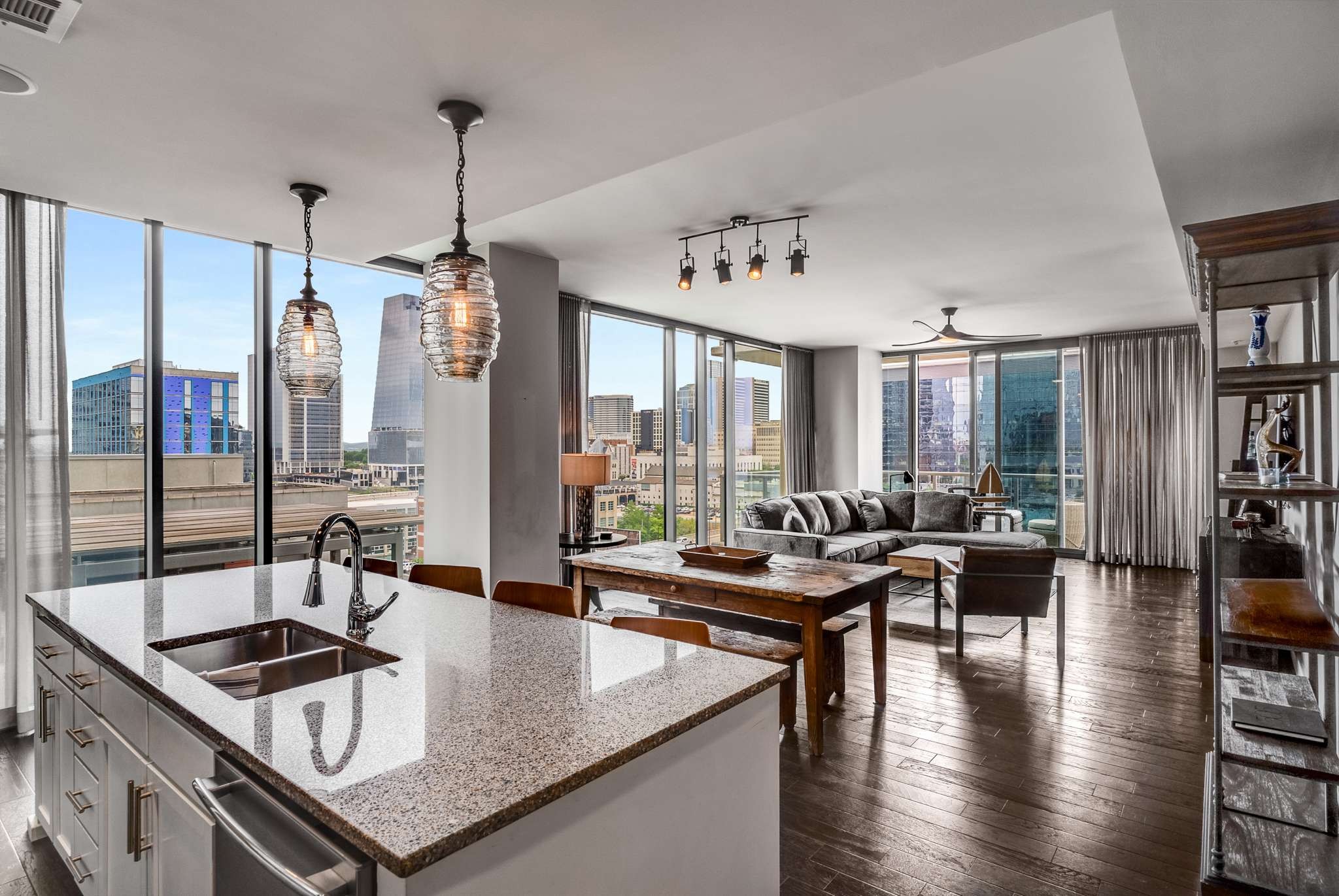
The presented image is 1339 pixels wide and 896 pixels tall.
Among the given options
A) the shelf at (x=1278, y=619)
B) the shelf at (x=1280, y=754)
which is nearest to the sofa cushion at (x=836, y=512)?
the shelf at (x=1280, y=754)

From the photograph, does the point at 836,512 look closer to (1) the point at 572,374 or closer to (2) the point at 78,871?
(1) the point at 572,374

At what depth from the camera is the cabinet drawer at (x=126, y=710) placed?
1636 millimetres

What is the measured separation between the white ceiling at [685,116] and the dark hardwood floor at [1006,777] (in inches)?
93.9

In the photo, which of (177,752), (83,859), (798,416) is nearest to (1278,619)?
(177,752)

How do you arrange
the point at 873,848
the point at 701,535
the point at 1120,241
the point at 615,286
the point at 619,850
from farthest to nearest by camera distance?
the point at 701,535
the point at 615,286
the point at 1120,241
the point at 873,848
the point at 619,850

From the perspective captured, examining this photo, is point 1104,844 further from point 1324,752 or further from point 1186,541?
point 1186,541

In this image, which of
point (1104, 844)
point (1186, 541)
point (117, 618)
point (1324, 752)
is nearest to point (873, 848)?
point (1104, 844)

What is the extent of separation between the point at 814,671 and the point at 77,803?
8.42ft

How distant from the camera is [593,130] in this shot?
2490mm

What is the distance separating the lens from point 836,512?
7.48 m

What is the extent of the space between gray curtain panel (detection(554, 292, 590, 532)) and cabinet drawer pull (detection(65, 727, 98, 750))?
3.62 metres

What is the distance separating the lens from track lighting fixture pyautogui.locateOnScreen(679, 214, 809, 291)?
4012mm

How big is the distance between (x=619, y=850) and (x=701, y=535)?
6.14m

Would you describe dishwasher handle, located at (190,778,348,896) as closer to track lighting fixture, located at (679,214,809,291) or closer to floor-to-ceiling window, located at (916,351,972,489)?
track lighting fixture, located at (679,214,809,291)
